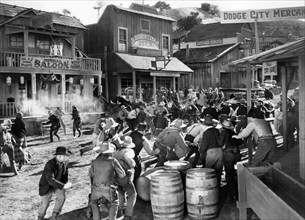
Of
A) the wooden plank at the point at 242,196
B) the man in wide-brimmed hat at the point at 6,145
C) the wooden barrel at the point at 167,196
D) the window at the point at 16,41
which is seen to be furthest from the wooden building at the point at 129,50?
the wooden plank at the point at 242,196

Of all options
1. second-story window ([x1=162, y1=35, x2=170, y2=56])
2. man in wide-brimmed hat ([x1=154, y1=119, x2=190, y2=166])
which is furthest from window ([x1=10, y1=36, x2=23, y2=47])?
man in wide-brimmed hat ([x1=154, y1=119, x2=190, y2=166])

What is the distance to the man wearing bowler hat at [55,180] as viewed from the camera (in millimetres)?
6406

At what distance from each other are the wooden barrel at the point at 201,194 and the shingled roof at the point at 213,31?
35332 millimetres

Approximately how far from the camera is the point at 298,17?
35.4ft

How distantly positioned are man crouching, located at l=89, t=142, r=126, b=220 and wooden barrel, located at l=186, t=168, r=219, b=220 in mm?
1336

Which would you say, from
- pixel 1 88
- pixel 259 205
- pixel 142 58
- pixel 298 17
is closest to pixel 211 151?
pixel 259 205

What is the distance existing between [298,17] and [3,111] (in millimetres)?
14901

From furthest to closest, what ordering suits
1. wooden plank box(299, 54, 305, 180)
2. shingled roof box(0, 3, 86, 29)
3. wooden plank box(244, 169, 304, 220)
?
shingled roof box(0, 3, 86, 29)
wooden plank box(299, 54, 305, 180)
wooden plank box(244, 169, 304, 220)

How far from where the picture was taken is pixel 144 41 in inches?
1160

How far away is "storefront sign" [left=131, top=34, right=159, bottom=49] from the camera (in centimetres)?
2866

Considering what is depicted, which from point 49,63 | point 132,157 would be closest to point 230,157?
point 132,157

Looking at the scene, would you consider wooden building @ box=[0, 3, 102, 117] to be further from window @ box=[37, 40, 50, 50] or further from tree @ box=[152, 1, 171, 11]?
tree @ box=[152, 1, 171, 11]

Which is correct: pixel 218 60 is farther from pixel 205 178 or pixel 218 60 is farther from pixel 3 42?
pixel 205 178

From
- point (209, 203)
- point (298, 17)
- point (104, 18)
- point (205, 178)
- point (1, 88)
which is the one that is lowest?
point (209, 203)
